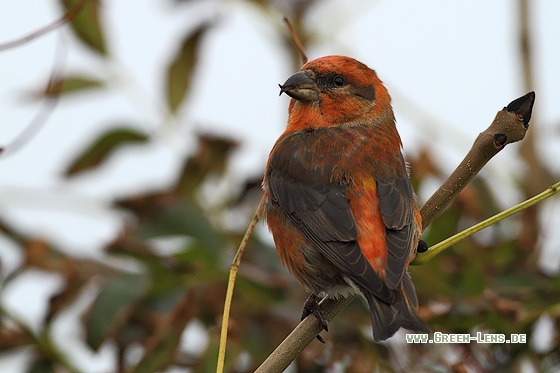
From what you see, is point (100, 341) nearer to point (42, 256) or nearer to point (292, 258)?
point (42, 256)

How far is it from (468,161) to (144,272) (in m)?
1.66

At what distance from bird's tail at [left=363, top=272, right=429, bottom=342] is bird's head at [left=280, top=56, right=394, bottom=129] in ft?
4.09

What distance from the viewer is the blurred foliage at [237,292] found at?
368 cm

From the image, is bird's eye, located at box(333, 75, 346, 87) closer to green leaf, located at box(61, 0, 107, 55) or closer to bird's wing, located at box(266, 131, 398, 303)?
bird's wing, located at box(266, 131, 398, 303)

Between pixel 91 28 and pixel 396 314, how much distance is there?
2.32 meters

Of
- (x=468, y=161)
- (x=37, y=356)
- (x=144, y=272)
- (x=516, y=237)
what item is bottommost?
(x=37, y=356)

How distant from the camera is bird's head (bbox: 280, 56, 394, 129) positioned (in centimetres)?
443

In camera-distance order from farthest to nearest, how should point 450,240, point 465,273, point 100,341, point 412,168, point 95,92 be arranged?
point 95,92, point 412,168, point 465,273, point 100,341, point 450,240

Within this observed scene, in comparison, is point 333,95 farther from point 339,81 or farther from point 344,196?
point 344,196

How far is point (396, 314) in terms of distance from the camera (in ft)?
10.7

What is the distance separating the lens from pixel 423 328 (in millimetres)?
3176

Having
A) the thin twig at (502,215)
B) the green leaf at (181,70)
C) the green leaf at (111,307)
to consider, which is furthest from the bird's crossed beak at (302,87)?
the thin twig at (502,215)

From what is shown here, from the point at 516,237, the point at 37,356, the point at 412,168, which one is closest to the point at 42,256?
the point at 37,356

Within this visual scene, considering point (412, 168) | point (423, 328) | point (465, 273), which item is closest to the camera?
point (423, 328)
